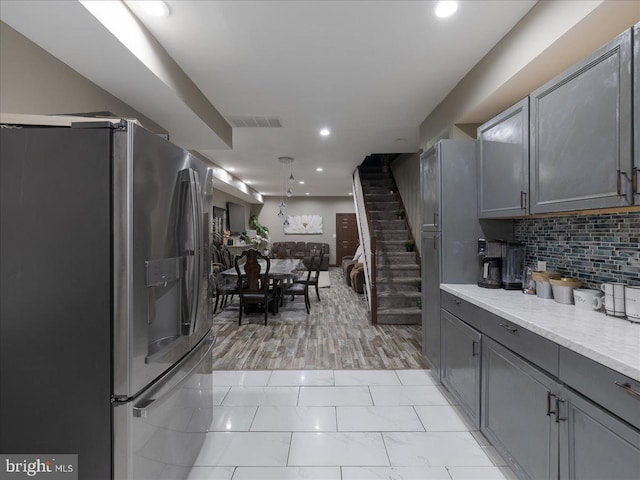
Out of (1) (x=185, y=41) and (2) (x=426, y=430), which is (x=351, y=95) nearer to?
(1) (x=185, y=41)

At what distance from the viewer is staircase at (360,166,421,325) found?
4578 mm

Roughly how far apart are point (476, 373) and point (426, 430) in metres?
0.55

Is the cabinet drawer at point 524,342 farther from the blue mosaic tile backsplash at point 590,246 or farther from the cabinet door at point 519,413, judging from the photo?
the blue mosaic tile backsplash at point 590,246

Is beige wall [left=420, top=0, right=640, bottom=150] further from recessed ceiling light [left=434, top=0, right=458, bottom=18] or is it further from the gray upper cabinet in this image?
recessed ceiling light [left=434, top=0, right=458, bottom=18]

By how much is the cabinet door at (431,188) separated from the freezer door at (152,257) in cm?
198

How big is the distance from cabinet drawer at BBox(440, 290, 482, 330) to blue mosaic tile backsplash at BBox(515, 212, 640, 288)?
67 cm

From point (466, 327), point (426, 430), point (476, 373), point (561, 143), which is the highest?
point (561, 143)

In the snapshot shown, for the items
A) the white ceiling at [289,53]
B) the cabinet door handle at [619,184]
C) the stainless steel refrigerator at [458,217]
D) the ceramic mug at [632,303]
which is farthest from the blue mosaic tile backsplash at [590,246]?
the white ceiling at [289,53]

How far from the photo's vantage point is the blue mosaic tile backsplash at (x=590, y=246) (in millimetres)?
1633

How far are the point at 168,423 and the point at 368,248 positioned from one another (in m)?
→ 4.09

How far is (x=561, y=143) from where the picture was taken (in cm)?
166

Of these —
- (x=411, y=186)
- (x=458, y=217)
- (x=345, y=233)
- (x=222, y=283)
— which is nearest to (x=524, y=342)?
(x=458, y=217)

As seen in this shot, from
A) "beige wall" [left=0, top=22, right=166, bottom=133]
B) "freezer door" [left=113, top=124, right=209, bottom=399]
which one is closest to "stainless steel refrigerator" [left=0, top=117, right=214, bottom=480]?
"freezer door" [left=113, top=124, right=209, bottom=399]

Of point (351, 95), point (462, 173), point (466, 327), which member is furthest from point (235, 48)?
point (466, 327)
